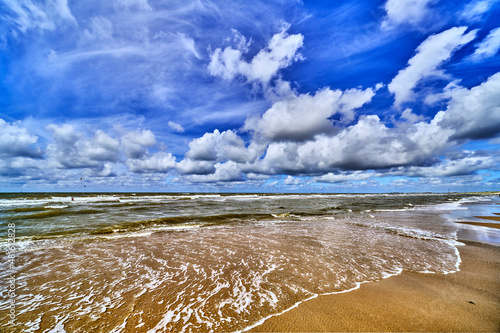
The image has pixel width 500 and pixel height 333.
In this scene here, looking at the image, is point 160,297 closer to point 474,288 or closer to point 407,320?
point 407,320

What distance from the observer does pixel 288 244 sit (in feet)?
33.0

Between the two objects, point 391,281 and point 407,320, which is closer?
point 407,320

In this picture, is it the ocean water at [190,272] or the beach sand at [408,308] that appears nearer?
the beach sand at [408,308]

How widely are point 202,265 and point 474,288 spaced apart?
7518mm

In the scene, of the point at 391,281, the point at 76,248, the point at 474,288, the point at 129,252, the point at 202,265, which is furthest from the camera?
the point at 76,248

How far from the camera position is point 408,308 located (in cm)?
448

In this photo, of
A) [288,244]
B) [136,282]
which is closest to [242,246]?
[288,244]

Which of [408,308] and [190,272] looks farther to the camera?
[190,272]

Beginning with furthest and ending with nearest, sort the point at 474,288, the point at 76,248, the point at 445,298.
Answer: the point at 76,248 < the point at 474,288 < the point at 445,298

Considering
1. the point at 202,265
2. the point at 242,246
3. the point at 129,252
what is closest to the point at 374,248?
the point at 242,246

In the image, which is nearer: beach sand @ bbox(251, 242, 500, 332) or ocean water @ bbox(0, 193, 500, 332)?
beach sand @ bbox(251, 242, 500, 332)

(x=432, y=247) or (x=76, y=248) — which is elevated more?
(x=76, y=248)

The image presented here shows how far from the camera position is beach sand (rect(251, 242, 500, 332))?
387 cm

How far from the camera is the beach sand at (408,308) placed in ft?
12.7
